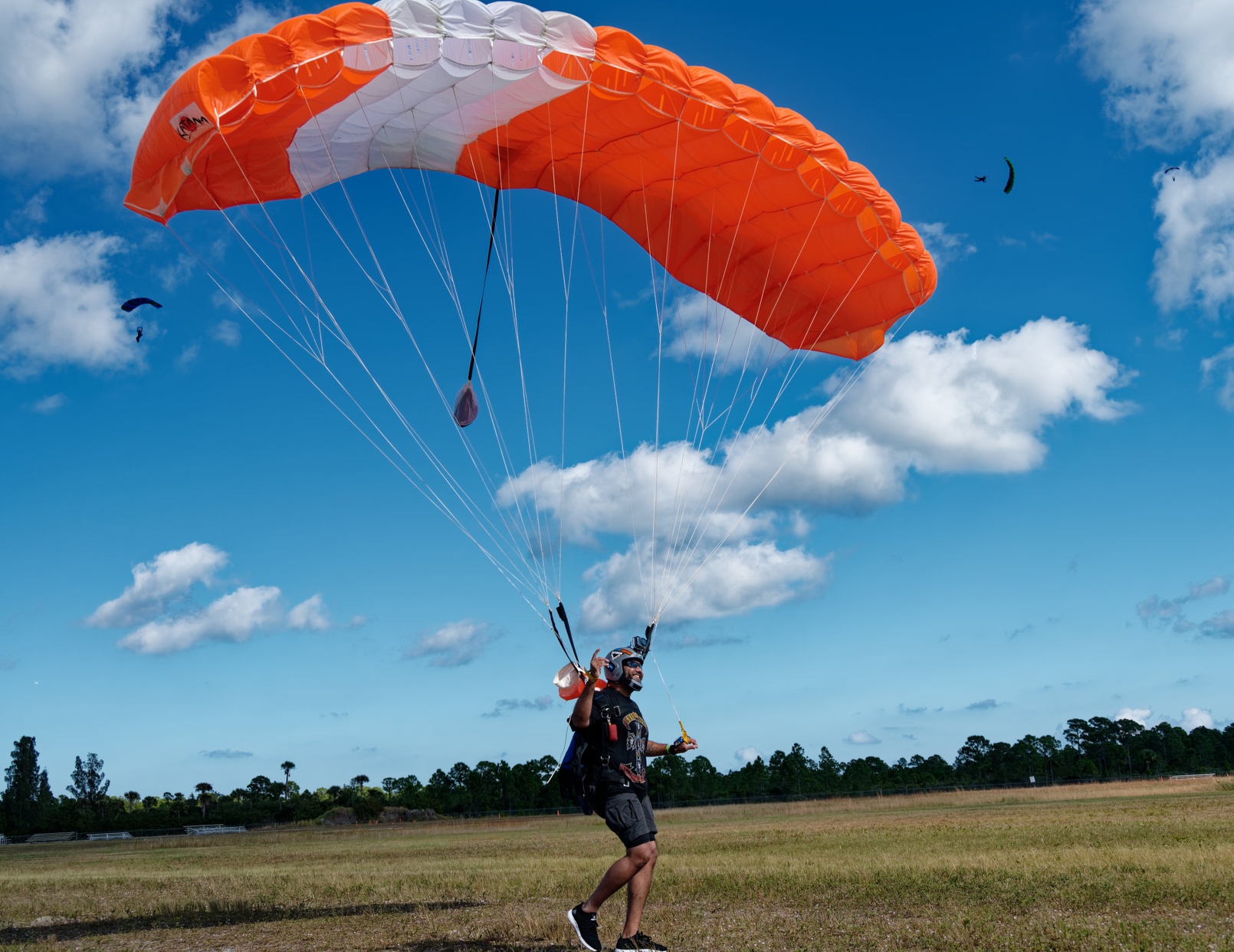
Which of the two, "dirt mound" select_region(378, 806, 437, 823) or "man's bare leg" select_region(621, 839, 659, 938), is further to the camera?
"dirt mound" select_region(378, 806, 437, 823)

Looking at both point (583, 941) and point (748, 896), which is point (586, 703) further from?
point (748, 896)

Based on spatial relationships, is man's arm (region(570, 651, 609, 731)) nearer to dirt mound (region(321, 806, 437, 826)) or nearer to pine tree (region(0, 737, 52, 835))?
dirt mound (region(321, 806, 437, 826))

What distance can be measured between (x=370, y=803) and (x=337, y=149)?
Answer: 53.7 metres

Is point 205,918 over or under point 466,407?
under

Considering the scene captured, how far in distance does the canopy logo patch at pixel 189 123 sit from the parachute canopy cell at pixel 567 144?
0.07 feet

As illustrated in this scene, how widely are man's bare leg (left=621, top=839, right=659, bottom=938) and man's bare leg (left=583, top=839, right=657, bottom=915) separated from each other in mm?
13

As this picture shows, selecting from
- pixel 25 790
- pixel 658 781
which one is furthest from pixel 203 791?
pixel 658 781

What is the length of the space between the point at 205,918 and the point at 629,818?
510 centimetres

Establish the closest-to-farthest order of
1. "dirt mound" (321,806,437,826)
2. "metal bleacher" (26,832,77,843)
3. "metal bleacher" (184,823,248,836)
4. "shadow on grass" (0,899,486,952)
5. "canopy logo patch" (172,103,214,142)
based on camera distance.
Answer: "canopy logo patch" (172,103,214,142) < "shadow on grass" (0,899,486,952) < "dirt mound" (321,806,437,826) < "metal bleacher" (184,823,248,836) < "metal bleacher" (26,832,77,843)

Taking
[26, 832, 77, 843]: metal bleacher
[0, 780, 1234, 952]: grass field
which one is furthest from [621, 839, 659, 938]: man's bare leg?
[26, 832, 77, 843]: metal bleacher

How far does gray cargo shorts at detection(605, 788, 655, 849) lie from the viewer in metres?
6.32

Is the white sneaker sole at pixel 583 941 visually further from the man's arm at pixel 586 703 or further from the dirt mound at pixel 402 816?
the dirt mound at pixel 402 816

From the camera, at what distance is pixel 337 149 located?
9438 mm

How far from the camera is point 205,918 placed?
897 centimetres
